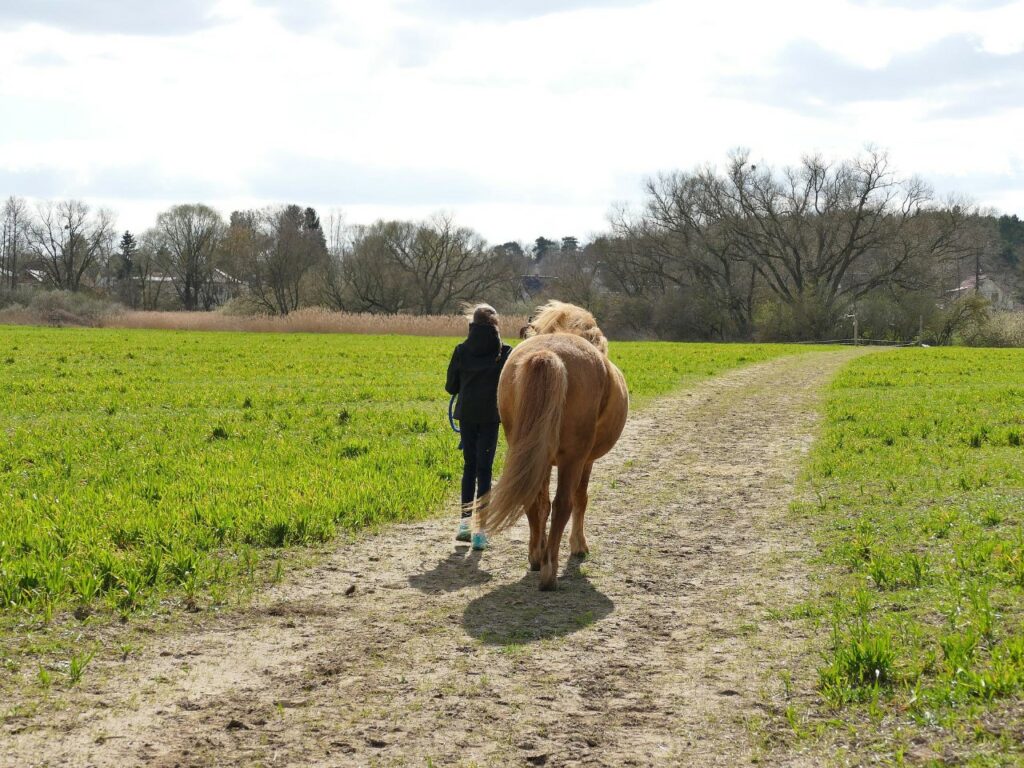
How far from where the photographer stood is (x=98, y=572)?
5.98 meters

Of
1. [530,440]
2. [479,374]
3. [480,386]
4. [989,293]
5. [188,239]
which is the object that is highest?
[188,239]

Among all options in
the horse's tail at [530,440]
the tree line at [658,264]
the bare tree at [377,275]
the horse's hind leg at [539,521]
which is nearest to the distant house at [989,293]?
the tree line at [658,264]

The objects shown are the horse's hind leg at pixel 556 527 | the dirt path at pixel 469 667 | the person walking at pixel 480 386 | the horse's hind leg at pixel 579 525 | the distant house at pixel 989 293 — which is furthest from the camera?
the distant house at pixel 989 293

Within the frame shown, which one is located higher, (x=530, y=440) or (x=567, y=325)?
(x=567, y=325)

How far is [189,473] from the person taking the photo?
9516mm

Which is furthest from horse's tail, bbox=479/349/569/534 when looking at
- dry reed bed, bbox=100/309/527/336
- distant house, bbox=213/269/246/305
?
distant house, bbox=213/269/246/305

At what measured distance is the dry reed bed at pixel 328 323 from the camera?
53.5 metres

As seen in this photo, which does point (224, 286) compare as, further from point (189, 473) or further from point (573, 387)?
point (573, 387)

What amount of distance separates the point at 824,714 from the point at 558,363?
2923 millimetres

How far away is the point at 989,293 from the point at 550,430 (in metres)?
94.1

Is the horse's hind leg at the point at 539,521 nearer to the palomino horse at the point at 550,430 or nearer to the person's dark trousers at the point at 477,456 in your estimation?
the palomino horse at the point at 550,430

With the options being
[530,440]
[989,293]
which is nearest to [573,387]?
[530,440]

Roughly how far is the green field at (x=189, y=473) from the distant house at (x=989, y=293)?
50321 mm

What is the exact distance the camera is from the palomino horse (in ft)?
19.9
